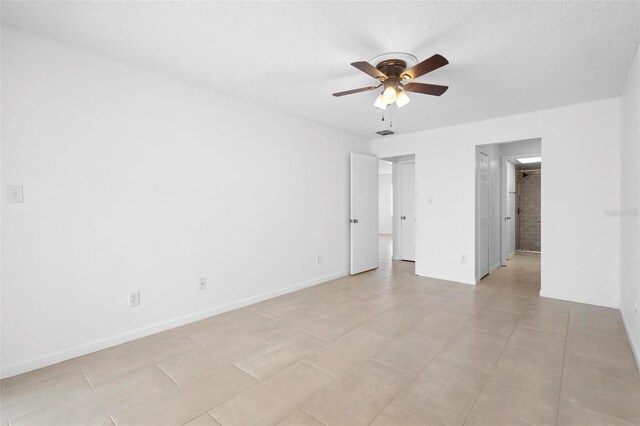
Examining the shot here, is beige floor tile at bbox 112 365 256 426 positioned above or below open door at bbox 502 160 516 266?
below

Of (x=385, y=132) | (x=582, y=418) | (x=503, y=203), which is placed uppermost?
(x=385, y=132)

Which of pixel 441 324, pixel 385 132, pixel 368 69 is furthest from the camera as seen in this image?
pixel 385 132

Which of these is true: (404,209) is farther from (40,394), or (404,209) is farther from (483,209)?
(40,394)

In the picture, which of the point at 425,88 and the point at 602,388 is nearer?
the point at 602,388

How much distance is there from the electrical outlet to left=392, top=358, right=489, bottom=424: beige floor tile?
2344mm

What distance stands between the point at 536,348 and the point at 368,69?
8.80ft

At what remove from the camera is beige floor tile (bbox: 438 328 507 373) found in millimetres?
2387

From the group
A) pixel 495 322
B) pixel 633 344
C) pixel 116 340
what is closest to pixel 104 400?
pixel 116 340

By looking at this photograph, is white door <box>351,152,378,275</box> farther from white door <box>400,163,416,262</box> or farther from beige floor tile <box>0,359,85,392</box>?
beige floor tile <box>0,359,85,392</box>

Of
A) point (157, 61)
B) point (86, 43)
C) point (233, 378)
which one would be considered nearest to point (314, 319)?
point (233, 378)

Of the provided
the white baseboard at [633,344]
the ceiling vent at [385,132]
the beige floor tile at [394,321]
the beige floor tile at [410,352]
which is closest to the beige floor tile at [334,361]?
the beige floor tile at [410,352]

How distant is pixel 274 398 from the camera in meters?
1.96

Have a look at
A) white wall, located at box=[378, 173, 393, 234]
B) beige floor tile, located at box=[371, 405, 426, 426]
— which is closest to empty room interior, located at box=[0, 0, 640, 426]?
beige floor tile, located at box=[371, 405, 426, 426]

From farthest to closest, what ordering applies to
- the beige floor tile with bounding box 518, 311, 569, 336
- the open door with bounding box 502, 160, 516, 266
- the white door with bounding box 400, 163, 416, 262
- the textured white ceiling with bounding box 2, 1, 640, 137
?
the white door with bounding box 400, 163, 416, 262, the open door with bounding box 502, 160, 516, 266, the beige floor tile with bounding box 518, 311, 569, 336, the textured white ceiling with bounding box 2, 1, 640, 137
